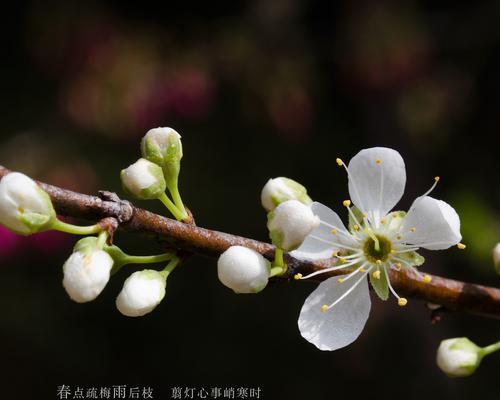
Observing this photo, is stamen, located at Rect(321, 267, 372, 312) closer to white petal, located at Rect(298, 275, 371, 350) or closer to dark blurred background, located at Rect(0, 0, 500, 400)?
white petal, located at Rect(298, 275, 371, 350)

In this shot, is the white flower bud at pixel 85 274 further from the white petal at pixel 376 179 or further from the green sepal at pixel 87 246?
the white petal at pixel 376 179

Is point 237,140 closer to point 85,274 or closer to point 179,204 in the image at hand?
point 179,204

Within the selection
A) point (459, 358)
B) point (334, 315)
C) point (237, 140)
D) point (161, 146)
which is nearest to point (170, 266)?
point (161, 146)

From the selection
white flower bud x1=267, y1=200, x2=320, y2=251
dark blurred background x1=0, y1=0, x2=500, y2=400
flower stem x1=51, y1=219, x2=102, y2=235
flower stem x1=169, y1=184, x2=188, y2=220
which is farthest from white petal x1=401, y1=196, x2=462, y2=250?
dark blurred background x1=0, y1=0, x2=500, y2=400

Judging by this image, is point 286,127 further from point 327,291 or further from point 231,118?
point 327,291

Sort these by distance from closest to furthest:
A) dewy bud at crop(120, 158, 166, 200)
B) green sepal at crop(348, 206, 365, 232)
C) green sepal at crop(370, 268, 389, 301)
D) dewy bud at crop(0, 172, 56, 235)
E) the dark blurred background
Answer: dewy bud at crop(0, 172, 56, 235) < dewy bud at crop(120, 158, 166, 200) < green sepal at crop(370, 268, 389, 301) < green sepal at crop(348, 206, 365, 232) < the dark blurred background
